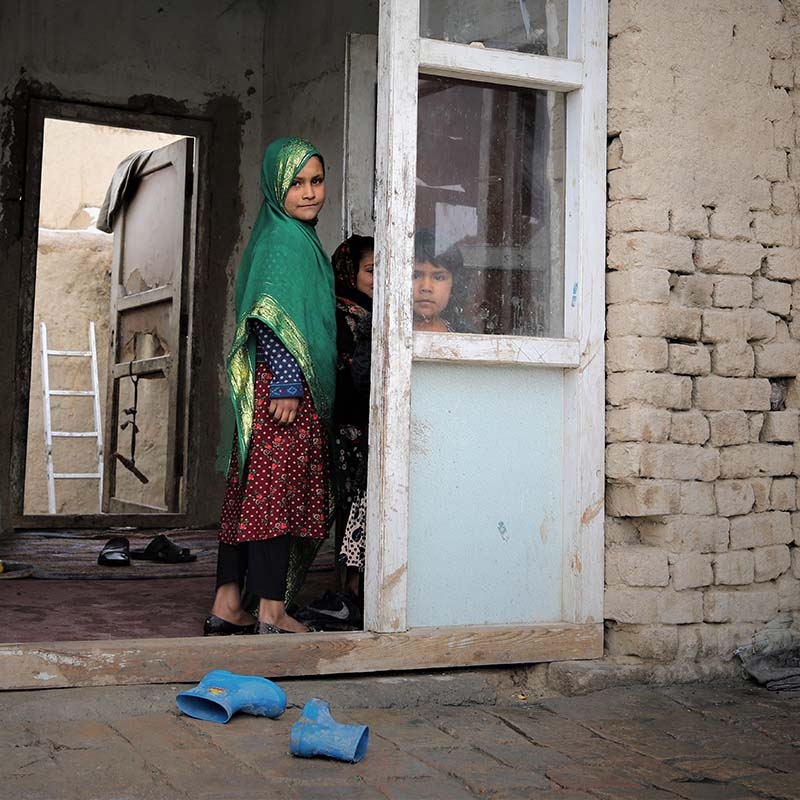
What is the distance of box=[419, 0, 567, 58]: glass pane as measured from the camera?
354cm

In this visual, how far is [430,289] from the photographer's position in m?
3.55

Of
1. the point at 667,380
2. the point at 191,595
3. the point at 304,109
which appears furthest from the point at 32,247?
the point at 667,380

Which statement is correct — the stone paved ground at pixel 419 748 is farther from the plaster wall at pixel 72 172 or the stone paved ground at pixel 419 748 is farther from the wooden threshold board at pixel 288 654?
the plaster wall at pixel 72 172

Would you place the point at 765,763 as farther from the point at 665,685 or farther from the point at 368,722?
the point at 368,722

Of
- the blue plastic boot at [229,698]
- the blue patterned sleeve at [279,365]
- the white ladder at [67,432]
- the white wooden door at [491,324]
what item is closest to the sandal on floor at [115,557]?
the blue patterned sleeve at [279,365]

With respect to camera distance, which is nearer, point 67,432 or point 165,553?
point 165,553

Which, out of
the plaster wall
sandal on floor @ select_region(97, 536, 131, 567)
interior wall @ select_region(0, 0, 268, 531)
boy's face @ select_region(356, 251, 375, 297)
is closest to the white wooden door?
boy's face @ select_region(356, 251, 375, 297)

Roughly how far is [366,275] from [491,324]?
70 cm

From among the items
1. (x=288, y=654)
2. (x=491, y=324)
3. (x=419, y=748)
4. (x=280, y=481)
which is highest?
(x=491, y=324)

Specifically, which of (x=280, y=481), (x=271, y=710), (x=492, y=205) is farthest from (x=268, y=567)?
(x=492, y=205)

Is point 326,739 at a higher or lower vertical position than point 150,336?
lower

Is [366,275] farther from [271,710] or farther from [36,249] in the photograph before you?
[36,249]

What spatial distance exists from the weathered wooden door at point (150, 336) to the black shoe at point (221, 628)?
A: 3.81m

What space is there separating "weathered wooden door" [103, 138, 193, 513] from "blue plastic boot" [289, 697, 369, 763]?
16.0ft
